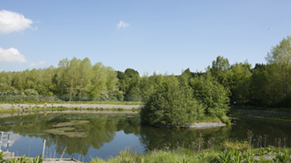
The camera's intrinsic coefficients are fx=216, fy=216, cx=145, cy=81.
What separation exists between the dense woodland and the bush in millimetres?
1434

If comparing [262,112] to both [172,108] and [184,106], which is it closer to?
[184,106]

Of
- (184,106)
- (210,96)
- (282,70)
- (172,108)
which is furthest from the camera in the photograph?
(282,70)

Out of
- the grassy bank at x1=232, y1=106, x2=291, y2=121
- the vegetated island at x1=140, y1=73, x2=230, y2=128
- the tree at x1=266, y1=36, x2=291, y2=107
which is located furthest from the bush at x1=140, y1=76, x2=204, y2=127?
the tree at x1=266, y1=36, x2=291, y2=107

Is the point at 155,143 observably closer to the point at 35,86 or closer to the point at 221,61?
the point at 221,61

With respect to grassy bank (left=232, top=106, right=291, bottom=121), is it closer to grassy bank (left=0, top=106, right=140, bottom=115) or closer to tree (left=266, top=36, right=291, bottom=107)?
tree (left=266, top=36, right=291, bottom=107)

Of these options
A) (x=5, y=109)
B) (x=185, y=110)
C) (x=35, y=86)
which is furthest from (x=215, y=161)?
(x=35, y=86)

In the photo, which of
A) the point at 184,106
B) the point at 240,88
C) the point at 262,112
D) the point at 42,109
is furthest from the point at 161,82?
the point at 184,106

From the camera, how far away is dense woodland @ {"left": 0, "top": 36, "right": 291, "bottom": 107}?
34188 mm

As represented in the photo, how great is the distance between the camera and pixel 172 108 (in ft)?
71.1

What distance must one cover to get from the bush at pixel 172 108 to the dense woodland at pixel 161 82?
1.43m

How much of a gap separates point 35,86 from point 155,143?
1979 inches

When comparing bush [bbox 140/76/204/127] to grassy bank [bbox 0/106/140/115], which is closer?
bush [bbox 140/76/204/127]

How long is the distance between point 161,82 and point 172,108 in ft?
98.5

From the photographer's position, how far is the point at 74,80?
47719 mm
